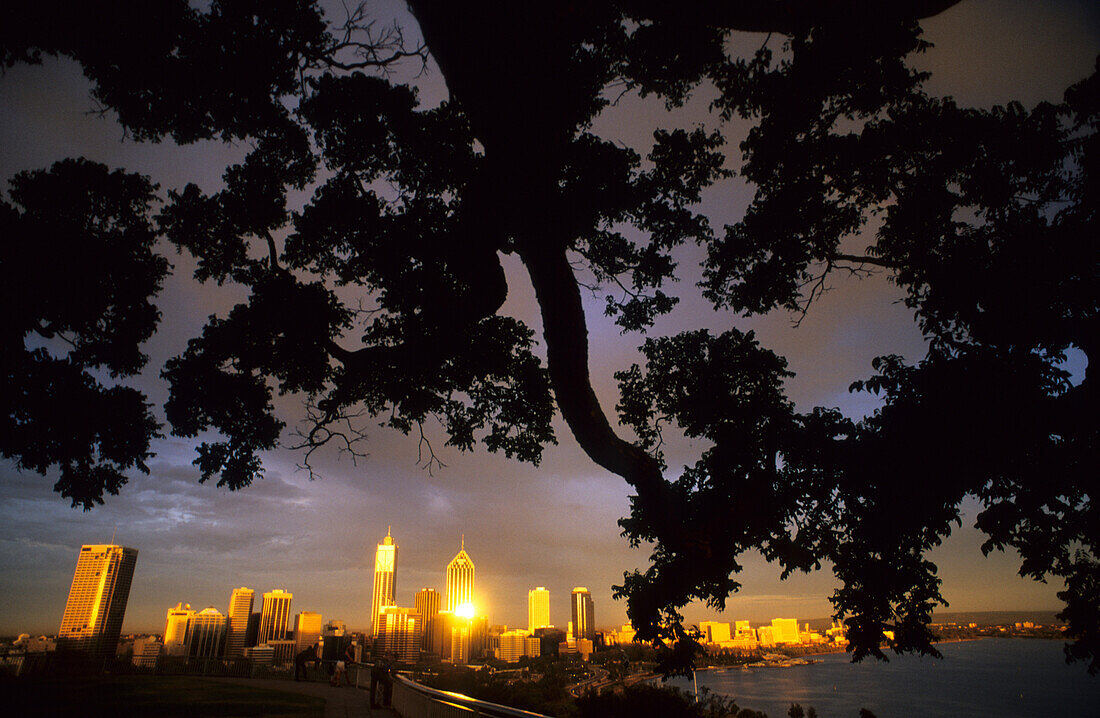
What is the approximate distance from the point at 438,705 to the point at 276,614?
76029mm

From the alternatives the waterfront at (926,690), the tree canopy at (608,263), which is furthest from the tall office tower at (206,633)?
the waterfront at (926,690)

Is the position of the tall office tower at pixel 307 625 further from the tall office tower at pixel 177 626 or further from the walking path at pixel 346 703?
the walking path at pixel 346 703

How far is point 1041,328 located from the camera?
12.8ft

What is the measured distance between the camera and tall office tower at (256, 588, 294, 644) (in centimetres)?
5348

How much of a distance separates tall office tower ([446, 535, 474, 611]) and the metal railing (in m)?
195

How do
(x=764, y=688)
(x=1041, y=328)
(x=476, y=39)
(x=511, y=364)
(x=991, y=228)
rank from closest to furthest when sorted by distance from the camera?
(x=1041, y=328) < (x=476, y=39) < (x=991, y=228) < (x=511, y=364) < (x=764, y=688)

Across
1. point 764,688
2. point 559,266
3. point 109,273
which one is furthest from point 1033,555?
point 764,688

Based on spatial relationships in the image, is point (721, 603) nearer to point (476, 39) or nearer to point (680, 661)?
point (680, 661)

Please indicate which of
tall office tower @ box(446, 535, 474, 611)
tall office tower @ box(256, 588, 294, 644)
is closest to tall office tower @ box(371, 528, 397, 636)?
tall office tower @ box(446, 535, 474, 611)

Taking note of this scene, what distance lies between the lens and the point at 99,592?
2328cm

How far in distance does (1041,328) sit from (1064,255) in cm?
71

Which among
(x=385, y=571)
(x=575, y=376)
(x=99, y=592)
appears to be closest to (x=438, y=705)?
(x=575, y=376)

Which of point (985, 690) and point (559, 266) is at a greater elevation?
point (559, 266)

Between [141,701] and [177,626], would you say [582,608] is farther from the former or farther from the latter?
[141,701]
